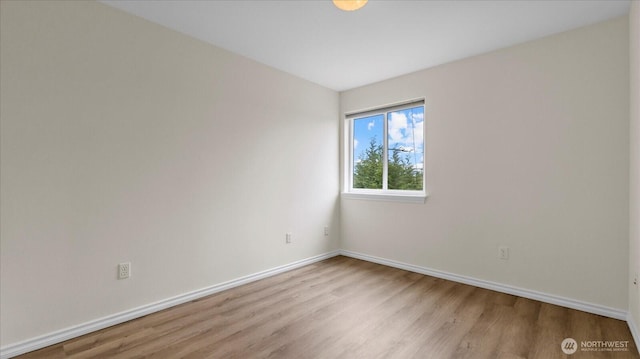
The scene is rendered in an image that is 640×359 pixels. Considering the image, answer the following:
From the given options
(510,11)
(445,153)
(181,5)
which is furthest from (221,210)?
(510,11)

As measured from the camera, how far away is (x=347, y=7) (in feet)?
5.95

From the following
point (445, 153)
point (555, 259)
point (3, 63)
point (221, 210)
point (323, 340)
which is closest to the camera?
point (3, 63)

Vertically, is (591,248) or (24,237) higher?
(24,237)

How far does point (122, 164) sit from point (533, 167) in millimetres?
3405

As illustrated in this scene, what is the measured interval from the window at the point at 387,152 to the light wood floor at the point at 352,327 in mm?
1287

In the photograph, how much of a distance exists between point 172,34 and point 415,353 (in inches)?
118

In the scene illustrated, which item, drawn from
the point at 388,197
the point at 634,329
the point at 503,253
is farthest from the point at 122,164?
the point at 634,329

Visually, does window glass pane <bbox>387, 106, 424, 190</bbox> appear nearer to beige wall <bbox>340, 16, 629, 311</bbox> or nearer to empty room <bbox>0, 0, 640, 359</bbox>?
empty room <bbox>0, 0, 640, 359</bbox>

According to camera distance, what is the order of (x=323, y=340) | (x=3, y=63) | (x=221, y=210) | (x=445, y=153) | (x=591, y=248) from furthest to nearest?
(x=445, y=153), (x=221, y=210), (x=591, y=248), (x=323, y=340), (x=3, y=63)

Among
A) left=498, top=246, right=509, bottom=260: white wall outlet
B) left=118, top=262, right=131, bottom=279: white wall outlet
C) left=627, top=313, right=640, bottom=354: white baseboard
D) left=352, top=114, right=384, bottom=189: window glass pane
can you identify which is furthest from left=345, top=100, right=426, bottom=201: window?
left=118, top=262, right=131, bottom=279: white wall outlet

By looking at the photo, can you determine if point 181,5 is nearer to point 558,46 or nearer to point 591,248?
point 558,46

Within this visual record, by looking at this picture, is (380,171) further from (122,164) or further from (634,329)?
(122,164)

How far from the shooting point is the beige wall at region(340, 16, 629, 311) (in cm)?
226

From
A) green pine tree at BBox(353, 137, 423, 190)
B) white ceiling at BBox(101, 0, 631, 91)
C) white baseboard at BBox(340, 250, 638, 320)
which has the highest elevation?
white ceiling at BBox(101, 0, 631, 91)
